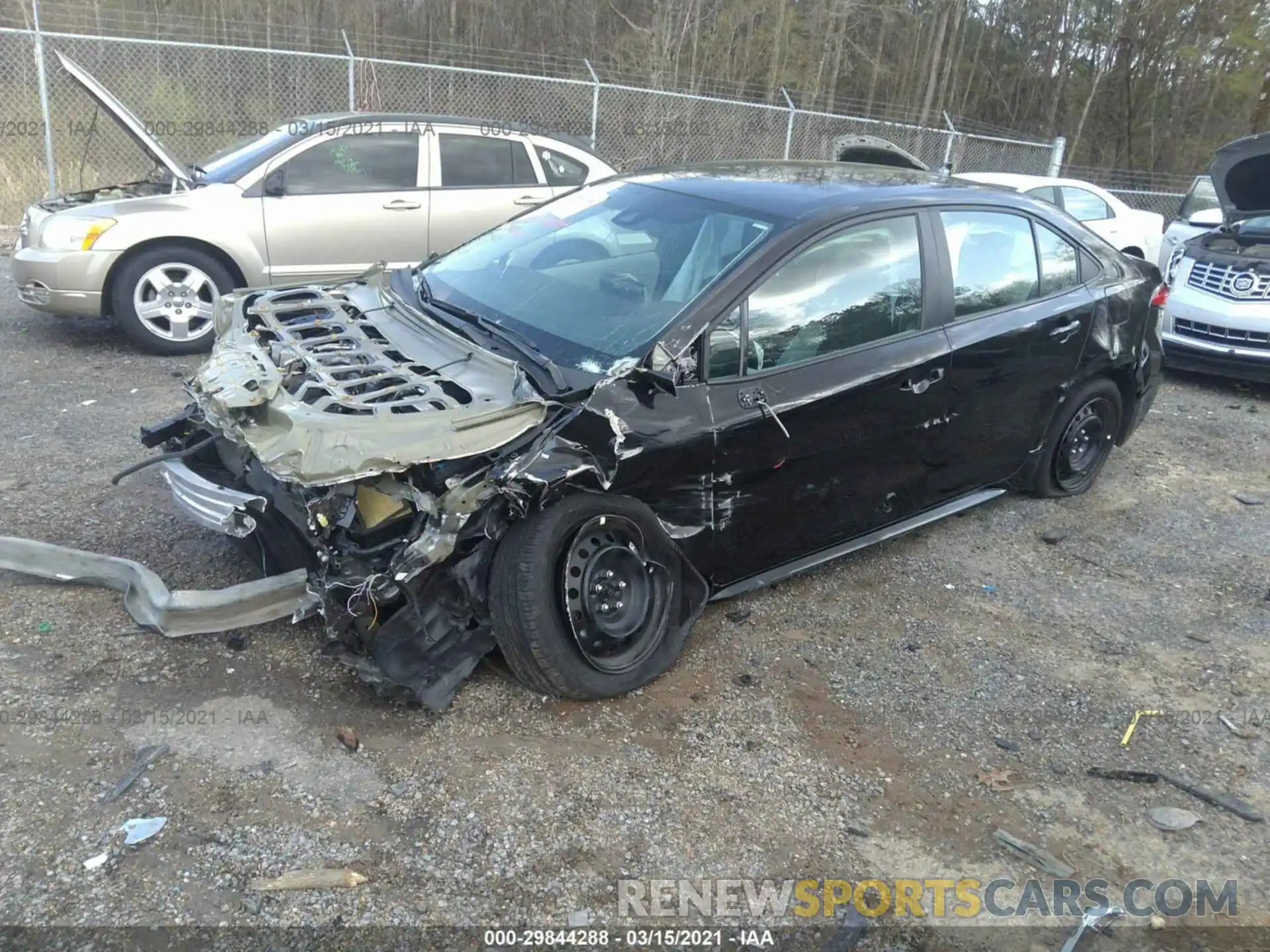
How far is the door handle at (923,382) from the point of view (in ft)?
13.3

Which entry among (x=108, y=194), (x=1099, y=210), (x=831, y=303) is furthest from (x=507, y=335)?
(x=1099, y=210)

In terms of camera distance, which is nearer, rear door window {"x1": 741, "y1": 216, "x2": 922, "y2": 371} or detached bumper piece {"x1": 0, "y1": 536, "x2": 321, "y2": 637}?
detached bumper piece {"x1": 0, "y1": 536, "x2": 321, "y2": 637}

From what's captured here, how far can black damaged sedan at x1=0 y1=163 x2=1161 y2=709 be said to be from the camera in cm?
303

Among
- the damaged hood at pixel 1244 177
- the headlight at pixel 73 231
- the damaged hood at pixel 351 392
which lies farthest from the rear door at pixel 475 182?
the damaged hood at pixel 1244 177

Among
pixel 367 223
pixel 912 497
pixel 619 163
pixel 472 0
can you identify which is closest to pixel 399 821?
pixel 912 497

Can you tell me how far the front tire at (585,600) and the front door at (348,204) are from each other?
4622 mm

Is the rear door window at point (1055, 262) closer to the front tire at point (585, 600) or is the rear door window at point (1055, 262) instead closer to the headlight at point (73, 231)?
the front tire at point (585, 600)

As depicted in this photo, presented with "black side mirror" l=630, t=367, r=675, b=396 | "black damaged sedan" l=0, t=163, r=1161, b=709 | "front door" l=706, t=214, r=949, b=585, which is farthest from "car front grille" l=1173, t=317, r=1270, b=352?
"black side mirror" l=630, t=367, r=675, b=396

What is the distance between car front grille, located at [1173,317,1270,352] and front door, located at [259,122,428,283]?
6.36 meters

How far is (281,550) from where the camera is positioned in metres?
3.45

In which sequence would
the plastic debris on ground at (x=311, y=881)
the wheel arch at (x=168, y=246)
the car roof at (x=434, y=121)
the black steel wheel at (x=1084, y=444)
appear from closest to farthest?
the plastic debris on ground at (x=311, y=881)
the black steel wheel at (x=1084, y=444)
the wheel arch at (x=168, y=246)
the car roof at (x=434, y=121)

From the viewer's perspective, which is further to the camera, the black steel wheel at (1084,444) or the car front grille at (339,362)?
the black steel wheel at (1084,444)

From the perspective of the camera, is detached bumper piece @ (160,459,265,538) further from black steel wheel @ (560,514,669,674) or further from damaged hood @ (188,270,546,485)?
black steel wheel @ (560,514,669,674)

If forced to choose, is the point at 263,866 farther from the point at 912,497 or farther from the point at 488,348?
the point at 912,497
